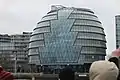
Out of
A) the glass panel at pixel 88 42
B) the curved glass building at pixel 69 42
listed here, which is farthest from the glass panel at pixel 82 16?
the glass panel at pixel 88 42

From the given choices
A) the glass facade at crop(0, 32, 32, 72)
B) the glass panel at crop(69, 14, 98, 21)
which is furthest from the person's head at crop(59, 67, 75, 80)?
the glass facade at crop(0, 32, 32, 72)

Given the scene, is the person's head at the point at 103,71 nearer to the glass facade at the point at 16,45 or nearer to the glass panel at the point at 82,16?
the glass panel at the point at 82,16

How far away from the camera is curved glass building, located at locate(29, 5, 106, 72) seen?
111062 mm

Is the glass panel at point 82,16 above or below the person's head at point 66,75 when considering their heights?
above

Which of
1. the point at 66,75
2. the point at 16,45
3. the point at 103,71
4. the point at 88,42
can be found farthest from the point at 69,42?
the point at 103,71

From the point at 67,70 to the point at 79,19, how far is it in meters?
109

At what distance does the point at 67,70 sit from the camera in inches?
179

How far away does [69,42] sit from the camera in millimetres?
111500

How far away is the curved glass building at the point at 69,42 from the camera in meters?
111

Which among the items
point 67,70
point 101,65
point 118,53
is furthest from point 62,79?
point 101,65

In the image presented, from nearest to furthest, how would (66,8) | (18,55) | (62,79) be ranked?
(62,79), (66,8), (18,55)

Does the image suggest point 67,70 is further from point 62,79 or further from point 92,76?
point 92,76

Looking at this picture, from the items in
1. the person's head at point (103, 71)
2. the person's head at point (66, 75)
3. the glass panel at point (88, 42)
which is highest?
the glass panel at point (88, 42)

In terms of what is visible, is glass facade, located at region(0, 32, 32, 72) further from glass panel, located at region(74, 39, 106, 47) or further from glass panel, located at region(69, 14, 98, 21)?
glass panel, located at region(74, 39, 106, 47)
